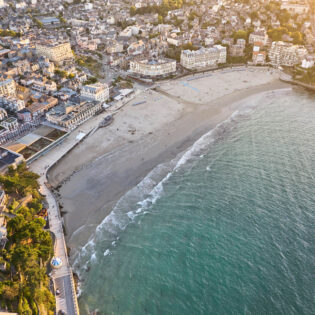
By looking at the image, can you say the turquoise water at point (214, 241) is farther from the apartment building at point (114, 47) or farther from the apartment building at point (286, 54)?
the apartment building at point (114, 47)

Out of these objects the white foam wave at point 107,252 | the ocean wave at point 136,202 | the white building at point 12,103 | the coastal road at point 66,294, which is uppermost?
the white building at point 12,103

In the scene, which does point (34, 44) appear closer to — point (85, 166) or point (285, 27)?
point (85, 166)

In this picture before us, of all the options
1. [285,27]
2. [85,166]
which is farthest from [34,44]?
[285,27]

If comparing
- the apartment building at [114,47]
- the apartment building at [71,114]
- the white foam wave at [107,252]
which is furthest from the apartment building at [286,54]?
the white foam wave at [107,252]

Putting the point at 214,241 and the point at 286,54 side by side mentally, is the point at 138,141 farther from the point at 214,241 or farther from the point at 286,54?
the point at 286,54

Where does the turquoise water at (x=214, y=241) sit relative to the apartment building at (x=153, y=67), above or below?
below

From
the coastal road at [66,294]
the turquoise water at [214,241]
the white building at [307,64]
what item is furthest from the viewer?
the white building at [307,64]

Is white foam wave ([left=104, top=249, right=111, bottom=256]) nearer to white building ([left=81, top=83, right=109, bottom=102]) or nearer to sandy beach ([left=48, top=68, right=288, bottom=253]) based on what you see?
sandy beach ([left=48, top=68, right=288, bottom=253])
